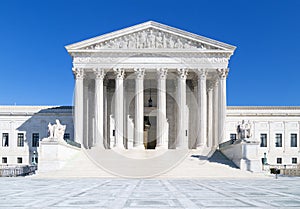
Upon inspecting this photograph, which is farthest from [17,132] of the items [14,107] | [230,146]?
[230,146]

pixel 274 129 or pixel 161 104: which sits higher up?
pixel 161 104

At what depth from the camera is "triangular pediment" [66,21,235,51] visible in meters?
55.2

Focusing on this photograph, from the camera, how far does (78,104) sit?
5466 centimetres

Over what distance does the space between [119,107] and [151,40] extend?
9.84 m

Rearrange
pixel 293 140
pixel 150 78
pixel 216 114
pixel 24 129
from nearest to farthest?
pixel 216 114
pixel 150 78
pixel 293 140
pixel 24 129

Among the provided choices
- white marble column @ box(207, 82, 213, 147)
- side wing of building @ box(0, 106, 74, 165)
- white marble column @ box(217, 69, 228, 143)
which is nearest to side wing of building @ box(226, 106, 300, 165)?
white marble column @ box(207, 82, 213, 147)

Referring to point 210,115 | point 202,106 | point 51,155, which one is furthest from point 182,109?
point 51,155

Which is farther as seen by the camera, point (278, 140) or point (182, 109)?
point (278, 140)

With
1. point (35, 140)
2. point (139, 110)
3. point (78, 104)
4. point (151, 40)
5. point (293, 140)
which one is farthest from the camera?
point (35, 140)

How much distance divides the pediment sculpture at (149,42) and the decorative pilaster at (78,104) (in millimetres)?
3815

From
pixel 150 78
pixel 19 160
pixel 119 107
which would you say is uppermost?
pixel 150 78

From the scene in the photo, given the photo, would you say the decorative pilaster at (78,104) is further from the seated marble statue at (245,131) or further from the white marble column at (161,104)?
the seated marble statue at (245,131)

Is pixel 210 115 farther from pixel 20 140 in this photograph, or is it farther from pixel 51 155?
pixel 20 140

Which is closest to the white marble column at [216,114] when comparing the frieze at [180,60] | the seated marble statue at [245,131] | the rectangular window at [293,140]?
the frieze at [180,60]
